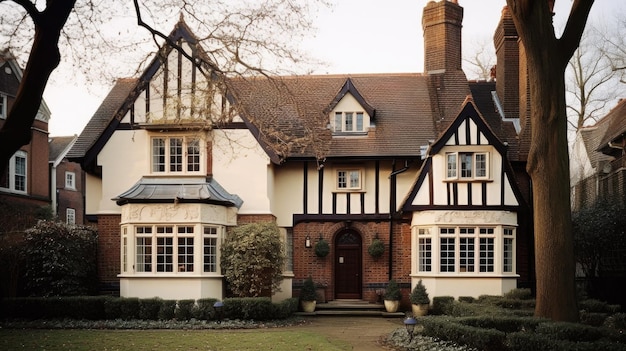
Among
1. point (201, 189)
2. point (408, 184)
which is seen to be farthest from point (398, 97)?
point (201, 189)

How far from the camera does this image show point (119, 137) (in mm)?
24766

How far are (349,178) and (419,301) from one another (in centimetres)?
523

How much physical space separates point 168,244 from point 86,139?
5872 mm

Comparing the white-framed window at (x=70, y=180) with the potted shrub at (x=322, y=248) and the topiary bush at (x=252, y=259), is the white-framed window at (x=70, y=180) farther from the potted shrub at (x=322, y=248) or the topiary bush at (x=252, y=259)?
the topiary bush at (x=252, y=259)

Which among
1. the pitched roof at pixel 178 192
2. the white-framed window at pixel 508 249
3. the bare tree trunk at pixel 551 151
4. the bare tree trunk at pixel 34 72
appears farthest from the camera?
the white-framed window at pixel 508 249

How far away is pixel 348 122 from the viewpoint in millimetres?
26719

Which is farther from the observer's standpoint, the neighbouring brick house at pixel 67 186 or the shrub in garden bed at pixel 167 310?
the neighbouring brick house at pixel 67 186

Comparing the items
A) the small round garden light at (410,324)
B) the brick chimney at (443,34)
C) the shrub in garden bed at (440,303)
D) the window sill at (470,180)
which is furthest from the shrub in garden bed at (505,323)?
the brick chimney at (443,34)

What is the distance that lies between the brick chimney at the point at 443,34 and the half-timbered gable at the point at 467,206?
5232 millimetres

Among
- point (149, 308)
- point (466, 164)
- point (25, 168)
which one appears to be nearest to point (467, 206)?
point (466, 164)

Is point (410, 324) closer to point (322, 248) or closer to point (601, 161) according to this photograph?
point (322, 248)

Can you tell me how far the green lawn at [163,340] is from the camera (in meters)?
15.5

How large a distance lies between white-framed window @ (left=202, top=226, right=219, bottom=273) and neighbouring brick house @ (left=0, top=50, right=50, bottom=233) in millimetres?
10632

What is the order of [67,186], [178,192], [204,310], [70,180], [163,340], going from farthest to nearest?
[70,180], [67,186], [178,192], [204,310], [163,340]
